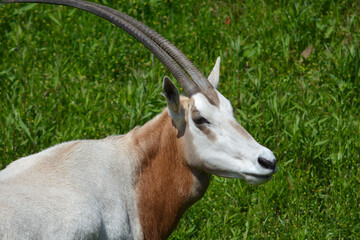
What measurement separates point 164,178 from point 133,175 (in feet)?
0.87

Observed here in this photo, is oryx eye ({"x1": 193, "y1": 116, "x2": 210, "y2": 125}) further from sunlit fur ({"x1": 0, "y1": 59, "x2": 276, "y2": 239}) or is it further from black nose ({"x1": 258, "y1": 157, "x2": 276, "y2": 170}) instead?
black nose ({"x1": 258, "y1": 157, "x2": 276, "y2": 170})

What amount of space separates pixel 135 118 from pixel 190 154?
226cm

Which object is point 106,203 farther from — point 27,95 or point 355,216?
point 27,95

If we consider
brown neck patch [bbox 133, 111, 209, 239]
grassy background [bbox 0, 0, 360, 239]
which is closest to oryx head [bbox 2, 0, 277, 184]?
brown neck patch [bbox 133, 111, 209, 239]

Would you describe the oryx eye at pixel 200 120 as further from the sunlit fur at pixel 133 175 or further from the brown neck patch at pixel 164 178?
the brown neck patch at pixel 164 178

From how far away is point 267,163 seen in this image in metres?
4.01

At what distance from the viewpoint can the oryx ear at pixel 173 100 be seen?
13.8 ft

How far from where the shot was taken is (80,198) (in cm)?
395

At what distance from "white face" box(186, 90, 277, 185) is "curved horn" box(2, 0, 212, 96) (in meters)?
0.16

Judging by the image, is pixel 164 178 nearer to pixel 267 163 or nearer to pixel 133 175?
pixel 133 175

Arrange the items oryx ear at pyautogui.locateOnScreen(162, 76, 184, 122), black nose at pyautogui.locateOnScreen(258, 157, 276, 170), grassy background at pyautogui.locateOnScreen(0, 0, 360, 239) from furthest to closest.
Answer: grassy background at pyautogui.locateOnScreen(0, 0, 360, 239), oryx ear at pyautogui.locateOnScreen(162, 76, 184, 122), black nose at pyautogui.locateOnScreen(258, 157, 276, 170)

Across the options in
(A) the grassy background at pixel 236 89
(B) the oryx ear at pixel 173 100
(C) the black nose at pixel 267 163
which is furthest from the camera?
(A) the grassy background at pixel 236 89

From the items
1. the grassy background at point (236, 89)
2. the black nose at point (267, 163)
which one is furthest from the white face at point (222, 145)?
the grassy background at point (236, 89)

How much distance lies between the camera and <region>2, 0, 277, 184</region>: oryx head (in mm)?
4090
